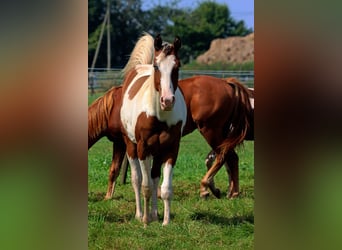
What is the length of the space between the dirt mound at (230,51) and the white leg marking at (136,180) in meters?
0.66

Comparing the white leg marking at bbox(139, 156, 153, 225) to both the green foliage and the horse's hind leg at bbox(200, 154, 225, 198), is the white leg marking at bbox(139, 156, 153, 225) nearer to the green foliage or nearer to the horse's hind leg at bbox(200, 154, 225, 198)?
the horse's hind leg at bbox(200, 154, 225, 198)

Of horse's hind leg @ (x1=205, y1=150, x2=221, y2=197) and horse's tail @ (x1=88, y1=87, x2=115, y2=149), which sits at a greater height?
horse's tail @ (x1=88, y1=87, x2=115, y2=149)

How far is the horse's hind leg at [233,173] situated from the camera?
319 cm

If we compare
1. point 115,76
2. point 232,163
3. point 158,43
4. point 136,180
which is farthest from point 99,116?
point 232,163

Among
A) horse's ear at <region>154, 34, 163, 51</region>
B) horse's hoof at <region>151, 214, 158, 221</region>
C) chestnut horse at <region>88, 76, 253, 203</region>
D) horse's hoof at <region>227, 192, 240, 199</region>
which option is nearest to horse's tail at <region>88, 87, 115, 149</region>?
chestnut horse at <region>88, 76, 253, 203</region>

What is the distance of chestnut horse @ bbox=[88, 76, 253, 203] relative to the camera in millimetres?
3184

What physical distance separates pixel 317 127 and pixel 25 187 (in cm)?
155

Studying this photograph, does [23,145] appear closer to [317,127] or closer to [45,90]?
[45,90]

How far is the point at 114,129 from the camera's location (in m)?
3.22

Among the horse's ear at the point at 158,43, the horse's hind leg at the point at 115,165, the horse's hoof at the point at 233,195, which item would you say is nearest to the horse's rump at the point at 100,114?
the horse's hind leg at the point at 115,165

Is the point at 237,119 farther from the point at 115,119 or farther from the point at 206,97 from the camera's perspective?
the point at 115,119

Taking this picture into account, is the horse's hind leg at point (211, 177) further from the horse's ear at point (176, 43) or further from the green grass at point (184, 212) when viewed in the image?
the horse's ear at point (176, 43)

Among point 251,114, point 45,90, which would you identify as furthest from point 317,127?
point 45,90

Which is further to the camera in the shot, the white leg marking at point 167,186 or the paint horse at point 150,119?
the white leg marking at point 167,186
